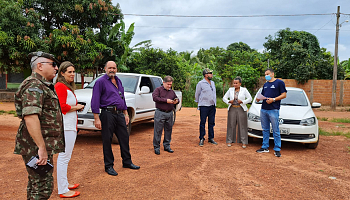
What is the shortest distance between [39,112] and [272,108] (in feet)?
16.2

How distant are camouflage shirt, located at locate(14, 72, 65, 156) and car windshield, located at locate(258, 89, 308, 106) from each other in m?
6.19

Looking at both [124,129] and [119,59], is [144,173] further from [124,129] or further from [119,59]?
[119,59]

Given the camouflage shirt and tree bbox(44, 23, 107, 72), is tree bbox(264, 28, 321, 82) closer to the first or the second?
tree bbox(44, 23, 107, 72)

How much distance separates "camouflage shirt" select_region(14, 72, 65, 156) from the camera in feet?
7.34

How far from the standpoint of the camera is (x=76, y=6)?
15.0 meters

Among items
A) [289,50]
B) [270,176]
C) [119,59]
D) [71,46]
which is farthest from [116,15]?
[270,176]

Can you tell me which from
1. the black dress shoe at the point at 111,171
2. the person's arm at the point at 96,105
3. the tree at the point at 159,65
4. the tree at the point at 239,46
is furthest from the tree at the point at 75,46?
the tree at the point at 239,46

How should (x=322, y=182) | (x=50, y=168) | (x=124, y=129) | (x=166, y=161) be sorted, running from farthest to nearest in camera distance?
(x=166, y=161) < (x=124, y=129) < (x=322, y=182) < (x=50, y=168)

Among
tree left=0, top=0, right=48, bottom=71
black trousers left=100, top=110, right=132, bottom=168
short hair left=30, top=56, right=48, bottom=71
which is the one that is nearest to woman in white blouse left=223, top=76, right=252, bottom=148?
black trousers left=100, top=110, right=132, bottom=168

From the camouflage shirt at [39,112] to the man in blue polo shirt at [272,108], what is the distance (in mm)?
4551

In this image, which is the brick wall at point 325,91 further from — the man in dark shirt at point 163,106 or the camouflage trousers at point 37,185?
the camouflage trousers at point 37,185

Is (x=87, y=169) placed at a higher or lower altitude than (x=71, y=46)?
lower

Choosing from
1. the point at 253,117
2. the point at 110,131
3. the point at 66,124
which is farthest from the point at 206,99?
the point at 66,124

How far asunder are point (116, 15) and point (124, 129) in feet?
50.7
